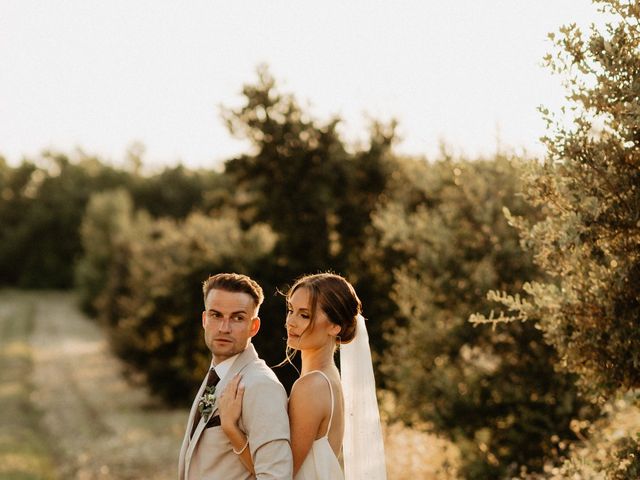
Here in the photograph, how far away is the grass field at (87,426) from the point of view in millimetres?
13711

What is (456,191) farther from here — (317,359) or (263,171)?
(317,359)

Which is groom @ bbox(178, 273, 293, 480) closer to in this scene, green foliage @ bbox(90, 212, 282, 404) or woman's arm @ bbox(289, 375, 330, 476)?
woman's arm @ bbox(289, 375, 330, 476)

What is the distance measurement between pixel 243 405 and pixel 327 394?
425 mm

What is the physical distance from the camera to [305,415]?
3850 mm

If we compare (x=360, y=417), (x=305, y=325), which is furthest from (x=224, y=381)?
(x=360, y=417)

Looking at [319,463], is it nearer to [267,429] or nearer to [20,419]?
[267,429]

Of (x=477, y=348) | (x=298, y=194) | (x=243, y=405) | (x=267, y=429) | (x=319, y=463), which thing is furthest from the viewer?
(x=298, y=194)

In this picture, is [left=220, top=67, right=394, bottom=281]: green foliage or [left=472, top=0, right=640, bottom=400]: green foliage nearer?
[left=472, top=0, right=640, bottom=400]: green foliage

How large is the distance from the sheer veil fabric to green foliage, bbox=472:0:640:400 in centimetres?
174

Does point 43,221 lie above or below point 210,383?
above

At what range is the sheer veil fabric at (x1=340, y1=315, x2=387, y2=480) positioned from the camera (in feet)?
15.1

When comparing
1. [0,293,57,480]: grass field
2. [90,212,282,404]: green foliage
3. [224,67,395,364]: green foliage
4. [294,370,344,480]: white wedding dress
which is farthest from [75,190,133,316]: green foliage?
[294,370,344,480]: white wedding dress

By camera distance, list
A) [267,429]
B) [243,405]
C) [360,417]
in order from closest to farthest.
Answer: [267,429], [243,405], [360,417]

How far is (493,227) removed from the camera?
11.4 meters
